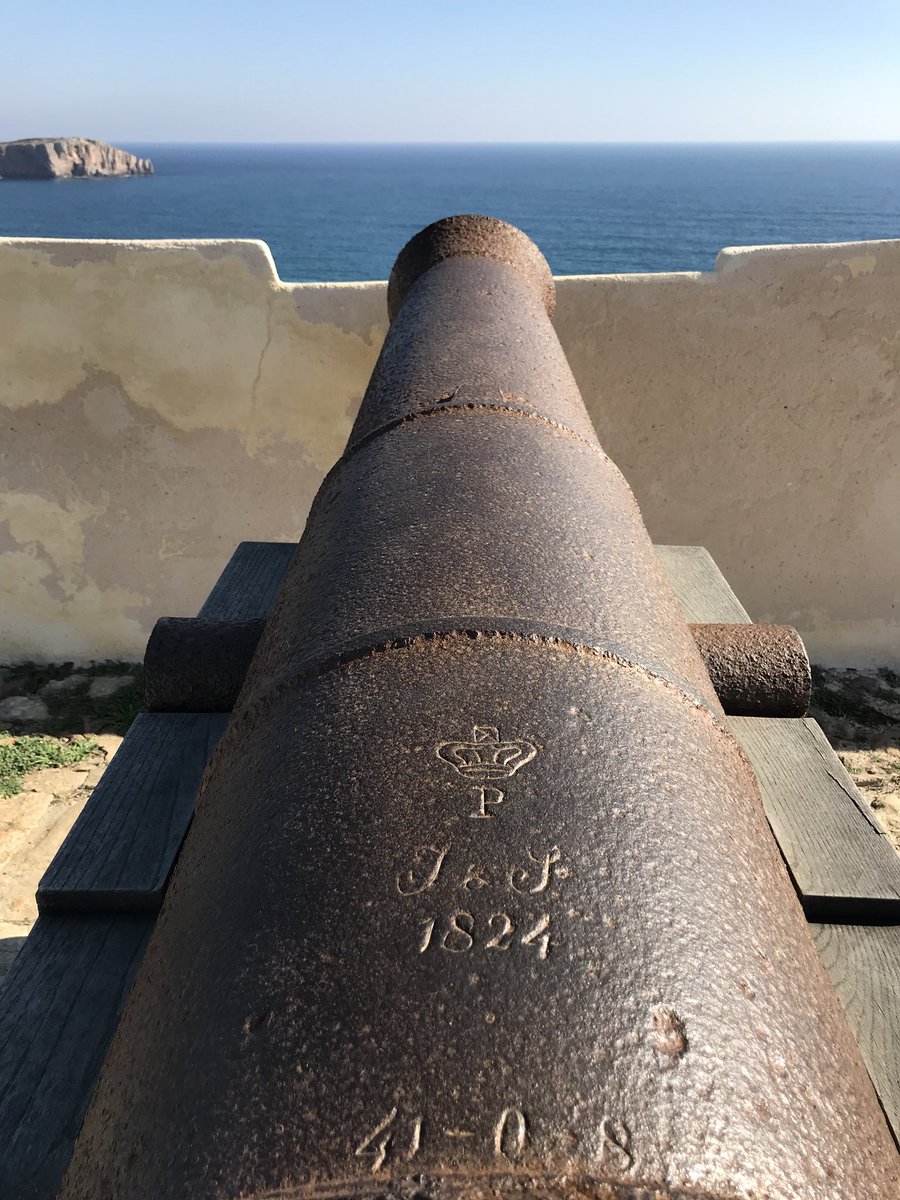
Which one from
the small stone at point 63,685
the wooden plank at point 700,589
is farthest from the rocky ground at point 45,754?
the wooden plank at point 700,589

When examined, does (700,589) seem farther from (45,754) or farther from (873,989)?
(45,754)

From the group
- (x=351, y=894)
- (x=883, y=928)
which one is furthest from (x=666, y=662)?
(x=883, y=928)

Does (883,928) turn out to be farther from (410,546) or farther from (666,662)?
(410,546)

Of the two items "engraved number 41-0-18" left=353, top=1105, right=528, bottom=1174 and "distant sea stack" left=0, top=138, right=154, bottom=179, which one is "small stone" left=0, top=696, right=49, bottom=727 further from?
"distant sea stack" left=0, top=138, right=154, bottom=179

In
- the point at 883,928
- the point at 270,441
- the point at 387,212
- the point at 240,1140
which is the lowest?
the point at 240,1140

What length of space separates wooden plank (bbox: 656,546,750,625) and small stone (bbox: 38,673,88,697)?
11.1 ft

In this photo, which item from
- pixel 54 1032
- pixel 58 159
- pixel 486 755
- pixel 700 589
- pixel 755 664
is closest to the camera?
pixel 486 755

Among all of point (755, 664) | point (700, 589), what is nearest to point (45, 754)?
point (700, 589)

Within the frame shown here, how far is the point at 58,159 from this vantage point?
11388cm

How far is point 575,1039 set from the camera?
2.28 feet

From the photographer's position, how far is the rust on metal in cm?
202

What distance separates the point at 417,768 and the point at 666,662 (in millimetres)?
419

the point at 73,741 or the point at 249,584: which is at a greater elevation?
the point at 73,741

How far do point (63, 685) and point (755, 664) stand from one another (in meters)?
4.21
